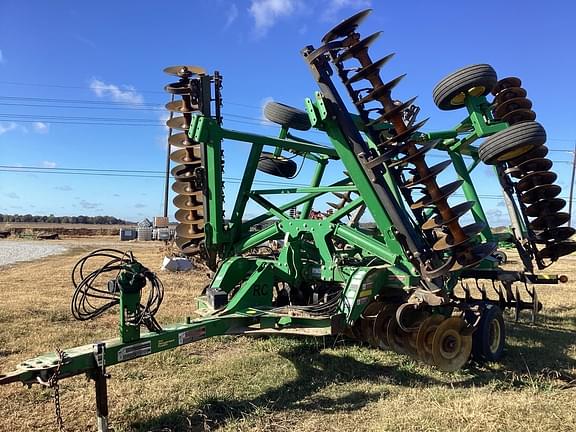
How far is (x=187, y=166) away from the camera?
6.05 metres

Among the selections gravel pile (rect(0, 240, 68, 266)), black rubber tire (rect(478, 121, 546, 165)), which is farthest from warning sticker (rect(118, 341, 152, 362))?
gravel pile (rect(0, 240, 68, 266))

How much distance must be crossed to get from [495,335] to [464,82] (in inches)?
110

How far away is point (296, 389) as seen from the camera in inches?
183

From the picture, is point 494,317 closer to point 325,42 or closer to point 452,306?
point 452,306

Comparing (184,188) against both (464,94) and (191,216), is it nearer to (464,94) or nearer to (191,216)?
(191,216)

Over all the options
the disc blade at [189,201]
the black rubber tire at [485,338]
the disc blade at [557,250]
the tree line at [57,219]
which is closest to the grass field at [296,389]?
the black rubber tire at [485,338]

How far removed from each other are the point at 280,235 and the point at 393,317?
5.34 feet

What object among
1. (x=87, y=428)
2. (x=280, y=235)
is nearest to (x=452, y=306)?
(x=280, y=235)

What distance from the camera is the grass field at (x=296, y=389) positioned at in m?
3.77

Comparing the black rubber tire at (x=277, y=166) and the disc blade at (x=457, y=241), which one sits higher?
the black rubber tire at (x=277, y=166)

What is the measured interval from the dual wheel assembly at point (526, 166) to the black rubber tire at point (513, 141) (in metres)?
0.26

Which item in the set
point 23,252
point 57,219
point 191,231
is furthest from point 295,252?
point 57,219

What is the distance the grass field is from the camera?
377cm

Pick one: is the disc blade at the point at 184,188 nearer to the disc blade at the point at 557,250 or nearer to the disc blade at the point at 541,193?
the disc blade at the point at 541,193
